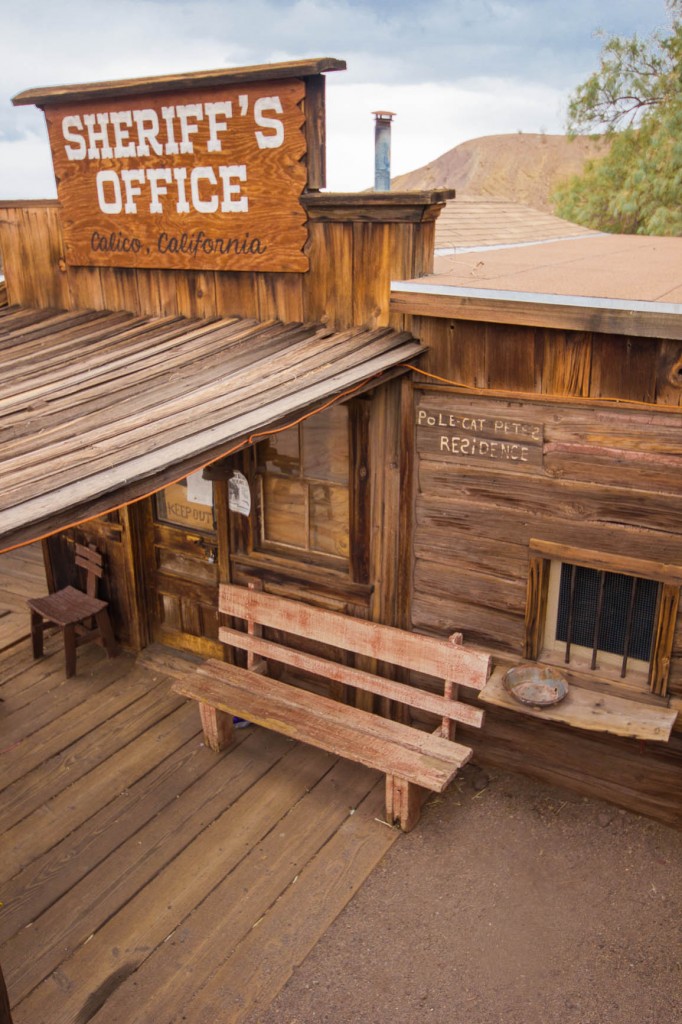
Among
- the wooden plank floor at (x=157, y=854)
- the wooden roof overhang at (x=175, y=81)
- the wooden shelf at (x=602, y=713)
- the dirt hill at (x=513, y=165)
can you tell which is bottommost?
the wooden plank floor at (x=157, y=854)

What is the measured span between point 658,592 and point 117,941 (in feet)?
11.8

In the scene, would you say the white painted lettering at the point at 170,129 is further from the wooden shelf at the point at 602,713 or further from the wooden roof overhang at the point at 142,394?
the wooden shelf at the point at 602,713

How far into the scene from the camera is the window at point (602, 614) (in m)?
4.58

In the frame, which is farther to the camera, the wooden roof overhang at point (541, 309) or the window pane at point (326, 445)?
the window pane at point (326, 445)

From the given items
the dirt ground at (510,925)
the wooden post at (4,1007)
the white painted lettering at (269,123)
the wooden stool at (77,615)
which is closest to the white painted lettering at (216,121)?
the white painted lettering at (269,123)

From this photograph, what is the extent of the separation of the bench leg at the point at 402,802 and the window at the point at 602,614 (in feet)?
3.68

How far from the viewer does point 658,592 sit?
182 inches

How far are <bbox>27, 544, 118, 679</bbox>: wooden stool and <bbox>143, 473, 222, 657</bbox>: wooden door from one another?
416mm

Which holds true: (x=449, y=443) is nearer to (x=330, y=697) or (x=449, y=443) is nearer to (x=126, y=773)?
(x=330, y=697)

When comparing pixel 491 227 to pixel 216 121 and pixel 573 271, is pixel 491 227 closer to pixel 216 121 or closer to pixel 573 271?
pixel 573 271

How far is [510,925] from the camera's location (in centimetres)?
440

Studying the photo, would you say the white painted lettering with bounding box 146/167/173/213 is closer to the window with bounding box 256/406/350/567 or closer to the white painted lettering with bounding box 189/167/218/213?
the white painted lettering with bounding box 189/167/218/213

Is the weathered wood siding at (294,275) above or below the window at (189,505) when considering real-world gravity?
above

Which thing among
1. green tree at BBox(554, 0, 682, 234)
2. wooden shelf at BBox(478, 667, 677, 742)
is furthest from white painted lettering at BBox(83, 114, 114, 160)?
green tree at BBox(554, 0, 682, 234)
